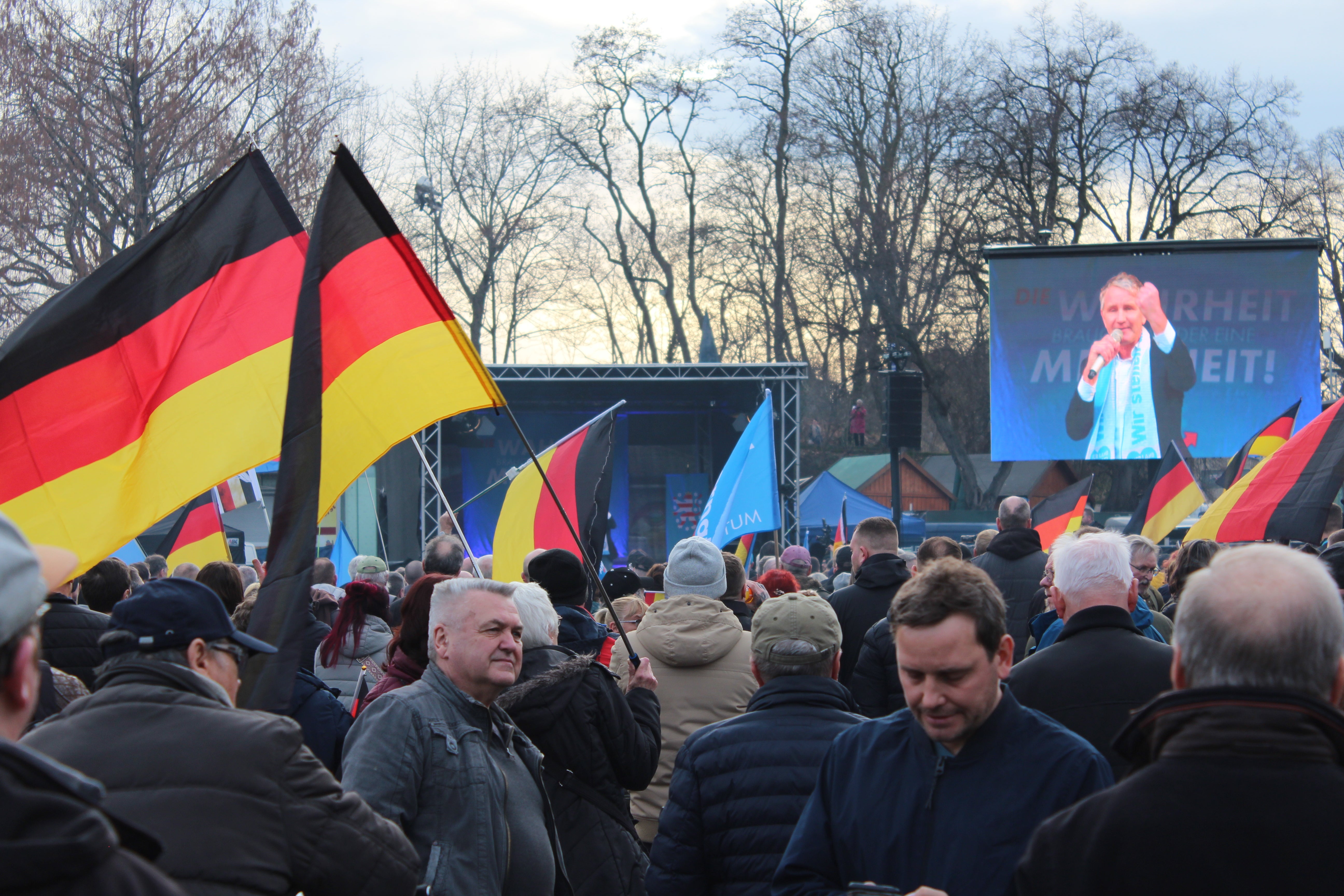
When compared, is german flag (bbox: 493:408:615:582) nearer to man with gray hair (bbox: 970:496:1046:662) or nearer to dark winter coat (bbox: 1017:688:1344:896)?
man with gray hair (bbox: 970:496:1046:662)

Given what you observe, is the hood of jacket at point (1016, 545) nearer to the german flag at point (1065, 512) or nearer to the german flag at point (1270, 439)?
the german flag at point (1065, 512)

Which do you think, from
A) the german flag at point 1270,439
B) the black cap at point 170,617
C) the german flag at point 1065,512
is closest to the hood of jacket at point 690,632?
the black cap at point 170,617

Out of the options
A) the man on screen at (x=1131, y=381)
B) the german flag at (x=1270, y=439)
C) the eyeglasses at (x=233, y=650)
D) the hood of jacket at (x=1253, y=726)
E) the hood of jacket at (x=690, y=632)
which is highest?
the man on screen at (x=1131, y=381)

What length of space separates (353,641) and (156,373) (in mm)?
1470

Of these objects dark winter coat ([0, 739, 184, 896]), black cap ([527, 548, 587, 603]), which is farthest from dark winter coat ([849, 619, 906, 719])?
dark winter coat ([0, 739, 184, 896])

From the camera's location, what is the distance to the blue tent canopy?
21609 millimetres

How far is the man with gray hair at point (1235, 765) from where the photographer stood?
62.7 inches

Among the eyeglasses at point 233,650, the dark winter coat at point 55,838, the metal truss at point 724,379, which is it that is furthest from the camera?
the metal truss at point 724,379

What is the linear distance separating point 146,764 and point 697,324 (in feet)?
109

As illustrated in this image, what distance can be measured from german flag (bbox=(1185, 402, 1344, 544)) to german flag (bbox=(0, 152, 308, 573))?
4.77m

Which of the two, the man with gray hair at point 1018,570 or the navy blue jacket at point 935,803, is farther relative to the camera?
the man with gray hair at point 1018,570

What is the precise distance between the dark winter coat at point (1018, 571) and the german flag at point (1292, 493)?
1.05 metres

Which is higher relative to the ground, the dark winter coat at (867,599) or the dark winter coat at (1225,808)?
the dark winter coat at (1225,808)

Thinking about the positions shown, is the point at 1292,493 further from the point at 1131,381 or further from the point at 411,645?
the point at 1131,381
